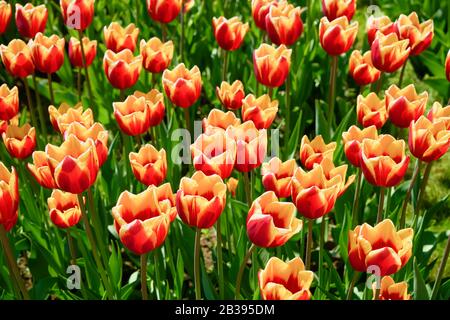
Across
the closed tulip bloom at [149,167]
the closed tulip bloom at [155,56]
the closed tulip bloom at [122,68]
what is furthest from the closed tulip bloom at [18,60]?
the closed tulip bloom at [149,167]

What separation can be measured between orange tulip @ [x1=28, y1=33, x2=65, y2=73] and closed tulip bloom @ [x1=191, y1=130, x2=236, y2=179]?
3.16 ft

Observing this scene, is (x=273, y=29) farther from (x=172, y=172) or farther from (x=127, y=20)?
(x=127, y=20)

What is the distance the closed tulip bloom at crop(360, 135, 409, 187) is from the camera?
6.17 ft

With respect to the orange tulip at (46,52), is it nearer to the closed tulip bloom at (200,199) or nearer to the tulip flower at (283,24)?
the tulip flower at (283,24)

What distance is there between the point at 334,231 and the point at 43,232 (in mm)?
1090

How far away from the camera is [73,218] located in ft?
6.95

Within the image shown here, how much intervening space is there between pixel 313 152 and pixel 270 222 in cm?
51

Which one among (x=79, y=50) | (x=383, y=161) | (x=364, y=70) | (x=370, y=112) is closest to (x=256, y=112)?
(x=370, y=112)

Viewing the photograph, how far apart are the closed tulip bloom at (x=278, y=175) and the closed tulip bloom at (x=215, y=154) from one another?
0.12 meters

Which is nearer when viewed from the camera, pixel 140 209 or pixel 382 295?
pixel 140 209

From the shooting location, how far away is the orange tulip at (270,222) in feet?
5.49

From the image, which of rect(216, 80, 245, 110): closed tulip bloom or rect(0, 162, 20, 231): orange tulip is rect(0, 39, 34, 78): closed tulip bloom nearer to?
rect(216, 80, 245, 110): closed tulip bloom

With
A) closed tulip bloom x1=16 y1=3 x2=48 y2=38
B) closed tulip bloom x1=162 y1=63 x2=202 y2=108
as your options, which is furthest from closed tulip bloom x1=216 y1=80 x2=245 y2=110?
closed tulip bloom x1=16 y1=3 x2=48 y2=38
